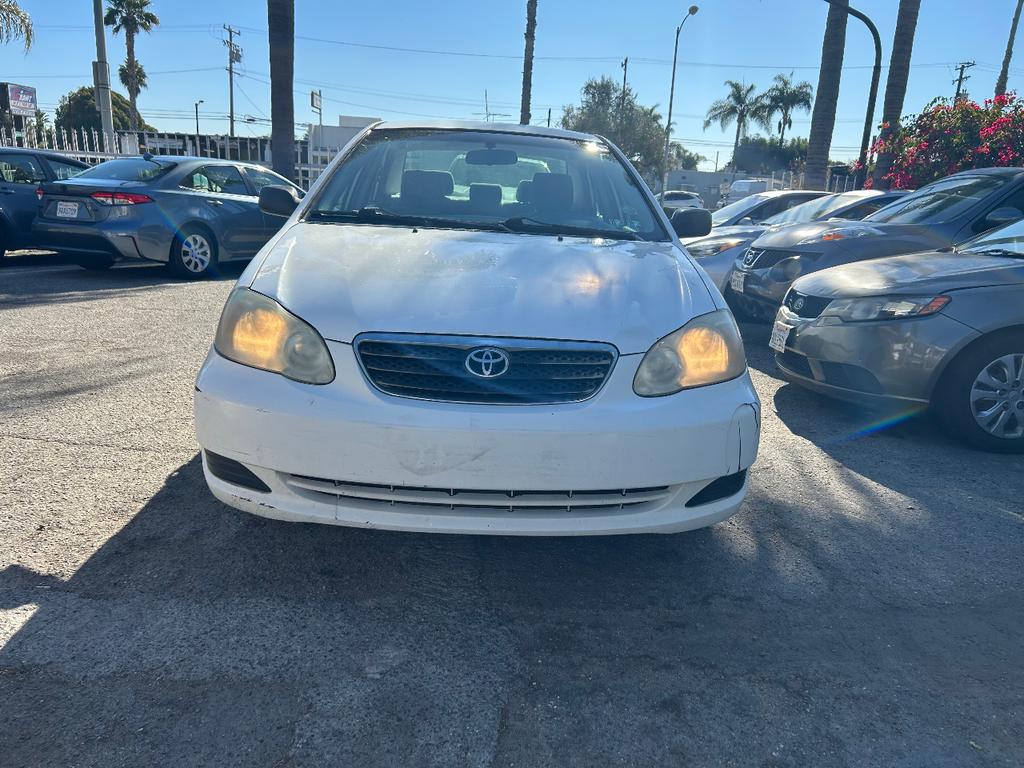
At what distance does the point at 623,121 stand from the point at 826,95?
3974 centimetres

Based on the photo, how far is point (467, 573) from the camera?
110 inches

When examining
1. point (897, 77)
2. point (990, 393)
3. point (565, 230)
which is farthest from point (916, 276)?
point (897, 77)

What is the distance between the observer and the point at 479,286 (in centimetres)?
269

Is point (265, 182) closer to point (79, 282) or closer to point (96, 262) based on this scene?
point (96, 262)

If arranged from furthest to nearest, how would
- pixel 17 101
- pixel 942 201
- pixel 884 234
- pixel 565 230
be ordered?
pixel 17 101 → pixel 942 201 → pixel 884 234 → pixel 565 230

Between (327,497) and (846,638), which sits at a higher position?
(327,497)

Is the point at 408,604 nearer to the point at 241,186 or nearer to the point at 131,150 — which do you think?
the point at 241,186

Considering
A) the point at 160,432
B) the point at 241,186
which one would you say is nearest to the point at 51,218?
the point at 241,186

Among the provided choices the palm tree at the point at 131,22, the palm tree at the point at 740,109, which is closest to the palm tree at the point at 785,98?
the palm tree at the point at 740,109

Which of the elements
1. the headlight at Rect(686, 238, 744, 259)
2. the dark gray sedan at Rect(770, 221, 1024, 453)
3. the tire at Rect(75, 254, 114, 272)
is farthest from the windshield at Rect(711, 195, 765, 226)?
the tire at Rect(75, 254, 114, 272)

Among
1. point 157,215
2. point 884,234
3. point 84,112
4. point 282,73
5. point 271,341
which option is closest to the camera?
point 271,341

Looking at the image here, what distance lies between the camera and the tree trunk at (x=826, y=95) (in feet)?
50.1

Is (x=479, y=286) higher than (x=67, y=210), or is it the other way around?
(x=479, y=286)

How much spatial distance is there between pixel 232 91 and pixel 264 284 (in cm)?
6946
